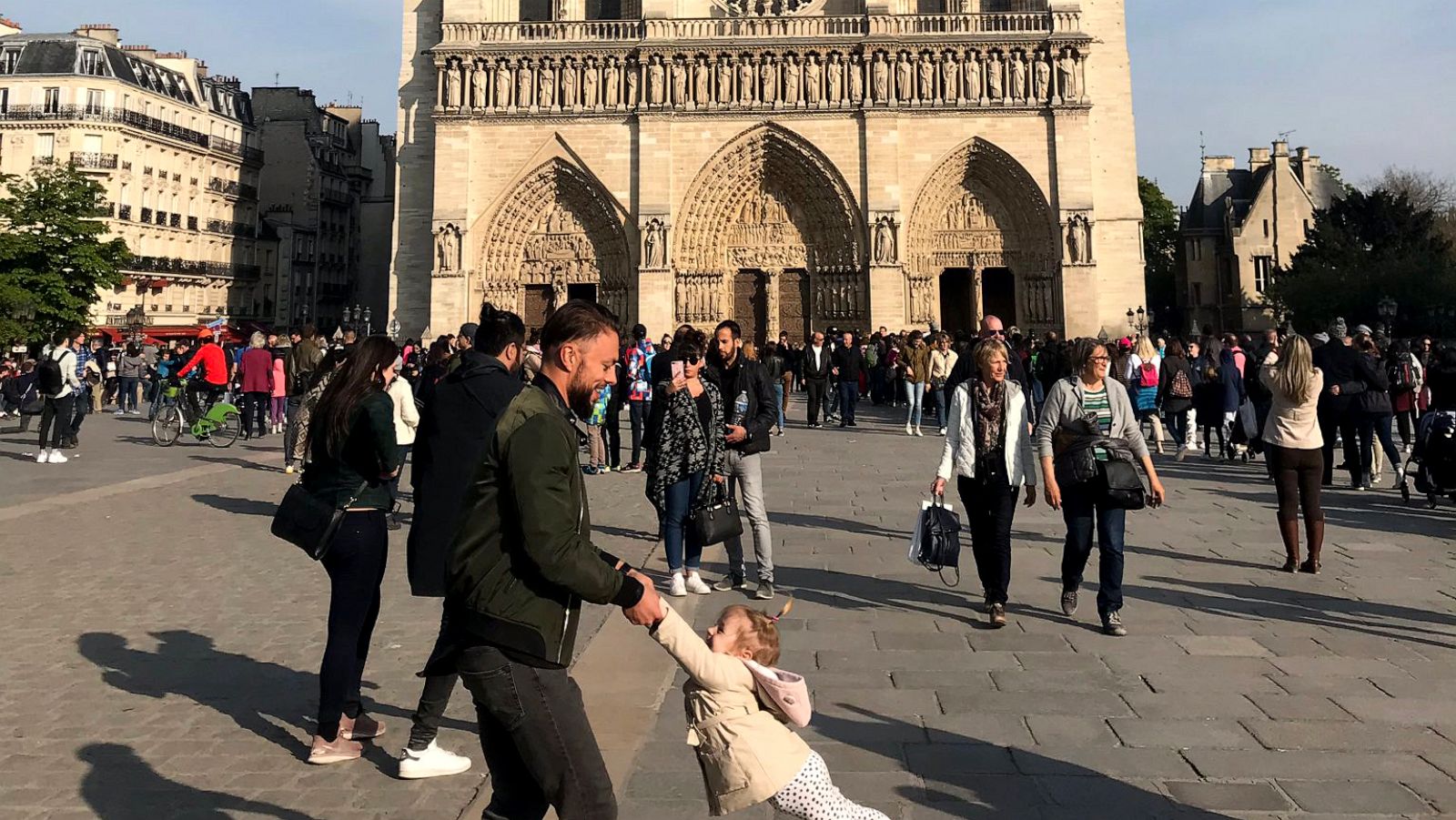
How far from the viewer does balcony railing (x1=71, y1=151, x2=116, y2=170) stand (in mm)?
33656

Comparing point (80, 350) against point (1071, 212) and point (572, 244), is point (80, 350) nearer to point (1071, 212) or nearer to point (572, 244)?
point (572, 244)

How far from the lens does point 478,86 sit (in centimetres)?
2588

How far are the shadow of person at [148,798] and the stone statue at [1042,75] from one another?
25.6m

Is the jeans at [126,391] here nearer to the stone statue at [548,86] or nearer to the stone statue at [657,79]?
the stone statue at [548,86]

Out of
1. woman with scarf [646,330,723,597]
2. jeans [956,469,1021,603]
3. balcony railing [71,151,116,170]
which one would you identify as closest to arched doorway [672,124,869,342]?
woman with scarf [646,330,723,597]

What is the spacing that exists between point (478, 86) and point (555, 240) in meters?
4.35

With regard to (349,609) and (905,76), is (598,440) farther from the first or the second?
(905,76)

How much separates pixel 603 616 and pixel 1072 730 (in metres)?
2.48

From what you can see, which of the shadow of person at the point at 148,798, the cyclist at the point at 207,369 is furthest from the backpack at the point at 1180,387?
the cyclist at the point at 207,369

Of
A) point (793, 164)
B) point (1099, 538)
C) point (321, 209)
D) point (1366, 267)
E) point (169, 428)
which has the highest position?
point (321, 209)

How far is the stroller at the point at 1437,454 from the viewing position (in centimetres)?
798

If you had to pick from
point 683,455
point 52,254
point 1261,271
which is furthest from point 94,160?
point 1261,271

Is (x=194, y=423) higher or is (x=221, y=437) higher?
(x=194, y=423)

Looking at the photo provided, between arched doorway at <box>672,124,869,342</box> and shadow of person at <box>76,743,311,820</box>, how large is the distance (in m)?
A: 23.0
